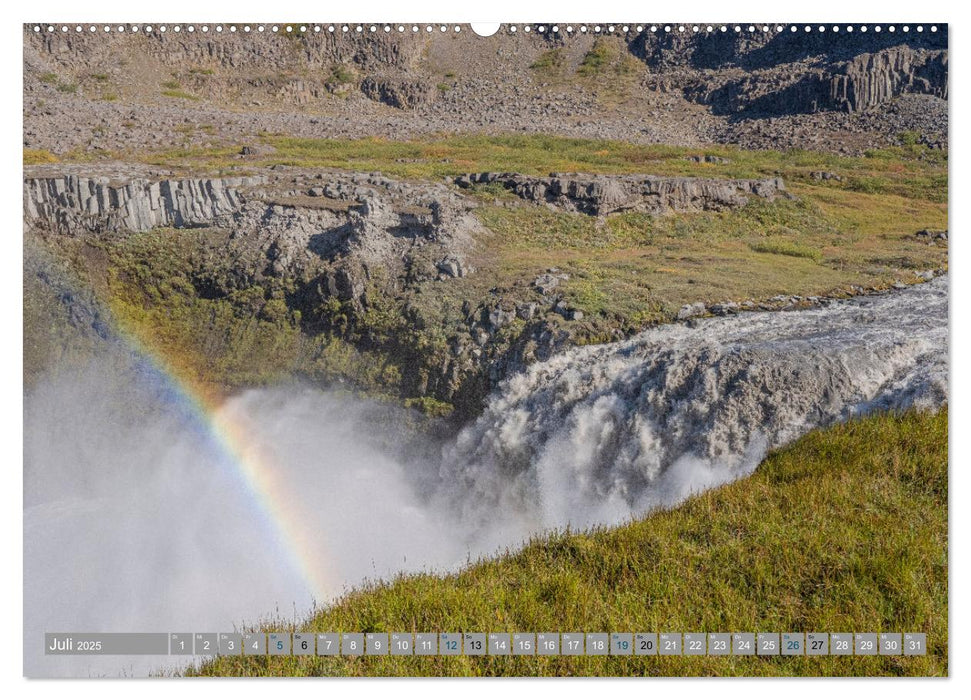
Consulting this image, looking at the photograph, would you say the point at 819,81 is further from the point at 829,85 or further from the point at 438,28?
the point at 438,28

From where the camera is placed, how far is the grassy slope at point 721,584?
16.2ft

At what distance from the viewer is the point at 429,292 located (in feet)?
38.1

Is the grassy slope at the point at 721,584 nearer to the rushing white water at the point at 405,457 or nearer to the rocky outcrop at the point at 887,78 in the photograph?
A: the rushing white water at the point at 405,457

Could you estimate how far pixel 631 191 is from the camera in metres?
12.9

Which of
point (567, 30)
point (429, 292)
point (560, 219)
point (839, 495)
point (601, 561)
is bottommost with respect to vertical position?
point (601, 561)

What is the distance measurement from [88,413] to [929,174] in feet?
43.2

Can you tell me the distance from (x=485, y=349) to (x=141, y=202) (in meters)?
7.31

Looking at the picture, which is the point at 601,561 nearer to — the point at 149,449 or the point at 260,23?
the point at 260,23

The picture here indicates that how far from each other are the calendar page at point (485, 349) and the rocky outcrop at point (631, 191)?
0.07m

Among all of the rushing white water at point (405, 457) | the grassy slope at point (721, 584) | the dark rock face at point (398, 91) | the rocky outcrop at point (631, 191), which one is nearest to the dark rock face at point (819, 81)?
the rocky outcrop at point (631, 191)

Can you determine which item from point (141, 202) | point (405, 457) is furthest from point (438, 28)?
point (141, 202)

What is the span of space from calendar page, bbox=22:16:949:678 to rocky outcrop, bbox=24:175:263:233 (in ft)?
0.19

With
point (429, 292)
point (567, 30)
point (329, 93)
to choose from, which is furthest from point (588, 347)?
point (329, 93)

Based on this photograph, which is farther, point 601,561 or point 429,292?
point 429,292
